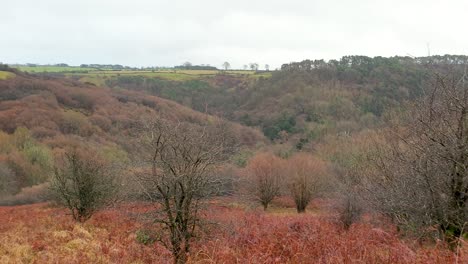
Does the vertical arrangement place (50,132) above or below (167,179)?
below

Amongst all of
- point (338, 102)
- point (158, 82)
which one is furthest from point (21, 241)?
point (158, 82)

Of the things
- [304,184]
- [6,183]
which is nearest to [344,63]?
[304,184]

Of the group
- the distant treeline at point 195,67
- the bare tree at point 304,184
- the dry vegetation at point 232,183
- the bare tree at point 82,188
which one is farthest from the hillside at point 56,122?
the distant treeline at point 195,67

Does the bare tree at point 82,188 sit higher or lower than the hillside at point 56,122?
higher

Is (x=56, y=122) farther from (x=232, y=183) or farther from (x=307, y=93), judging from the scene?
(x=232, y=183)

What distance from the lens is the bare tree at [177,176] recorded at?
887 centimetres

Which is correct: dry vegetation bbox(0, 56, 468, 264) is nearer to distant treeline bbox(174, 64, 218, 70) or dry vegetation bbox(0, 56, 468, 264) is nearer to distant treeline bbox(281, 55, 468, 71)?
distant treeline bbox(281, 55, 468, 71)

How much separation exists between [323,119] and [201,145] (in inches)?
3474

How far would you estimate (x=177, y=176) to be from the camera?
29.1 ft

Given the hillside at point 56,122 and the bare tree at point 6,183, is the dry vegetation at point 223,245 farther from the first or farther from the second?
the hillside at point 56,122

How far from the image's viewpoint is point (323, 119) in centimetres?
9512

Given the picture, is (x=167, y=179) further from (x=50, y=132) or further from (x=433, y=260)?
(x=50, y=132)

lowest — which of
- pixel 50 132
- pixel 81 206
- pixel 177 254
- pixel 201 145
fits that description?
pixel 50 132

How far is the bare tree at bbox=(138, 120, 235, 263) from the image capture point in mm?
8867
